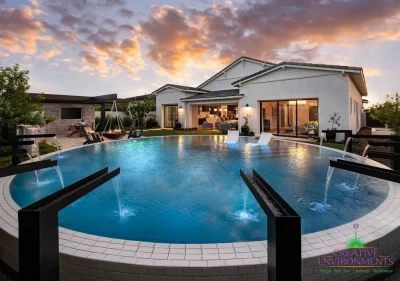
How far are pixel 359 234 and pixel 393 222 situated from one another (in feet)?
2.62

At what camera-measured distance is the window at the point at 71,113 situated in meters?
25.9

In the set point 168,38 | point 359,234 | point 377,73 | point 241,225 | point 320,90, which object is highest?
point 168,38

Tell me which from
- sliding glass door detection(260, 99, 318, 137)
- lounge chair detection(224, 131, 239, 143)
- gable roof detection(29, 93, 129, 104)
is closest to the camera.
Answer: lounge chair detection(224, 131, 239, 143)

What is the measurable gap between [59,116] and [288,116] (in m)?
21.9

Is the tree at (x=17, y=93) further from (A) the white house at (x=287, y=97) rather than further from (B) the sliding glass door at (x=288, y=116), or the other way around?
(B) the sliding glass door at (x=288, y=116)

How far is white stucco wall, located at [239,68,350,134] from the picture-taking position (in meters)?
18.2

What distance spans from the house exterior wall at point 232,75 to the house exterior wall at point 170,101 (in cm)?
473

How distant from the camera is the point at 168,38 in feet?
77.0

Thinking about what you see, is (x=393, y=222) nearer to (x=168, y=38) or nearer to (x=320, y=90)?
(x=320, y=90)

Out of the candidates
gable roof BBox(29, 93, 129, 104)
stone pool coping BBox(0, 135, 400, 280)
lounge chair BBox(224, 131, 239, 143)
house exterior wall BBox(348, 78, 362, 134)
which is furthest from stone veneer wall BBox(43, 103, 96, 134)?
house exterior wall BBox(348, 78, 362, 134)

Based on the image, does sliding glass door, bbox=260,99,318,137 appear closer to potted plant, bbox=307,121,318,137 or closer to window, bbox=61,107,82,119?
potted plant, bbox=307,121,318,137

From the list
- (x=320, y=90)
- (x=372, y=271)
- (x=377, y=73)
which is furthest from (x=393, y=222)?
(x=377, y=73)

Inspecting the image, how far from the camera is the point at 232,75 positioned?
32.7 m

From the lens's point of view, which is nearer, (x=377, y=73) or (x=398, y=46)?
(x=398, y=46)
